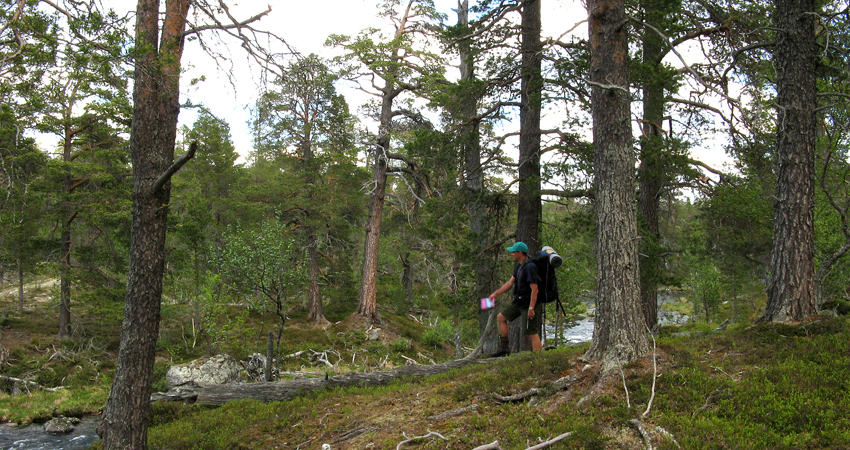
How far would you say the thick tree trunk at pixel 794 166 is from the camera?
6113 mm

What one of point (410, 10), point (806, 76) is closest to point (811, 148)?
point (806, 76)

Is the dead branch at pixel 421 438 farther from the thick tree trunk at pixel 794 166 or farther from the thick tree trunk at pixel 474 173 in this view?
the thick tree trunk at pixel 474 173

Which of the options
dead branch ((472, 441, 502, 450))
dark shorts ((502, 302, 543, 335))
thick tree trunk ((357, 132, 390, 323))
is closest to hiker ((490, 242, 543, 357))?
dark shorts ((502, 302, 543, 335))

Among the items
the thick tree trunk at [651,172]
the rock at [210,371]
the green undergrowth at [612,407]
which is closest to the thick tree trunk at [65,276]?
the rock at [210,371]

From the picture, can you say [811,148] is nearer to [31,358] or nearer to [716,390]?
[716,390]

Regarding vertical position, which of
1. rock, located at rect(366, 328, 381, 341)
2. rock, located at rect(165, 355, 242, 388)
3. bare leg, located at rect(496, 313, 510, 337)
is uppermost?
bare leg, located at rect(496, 313, 510, 337)

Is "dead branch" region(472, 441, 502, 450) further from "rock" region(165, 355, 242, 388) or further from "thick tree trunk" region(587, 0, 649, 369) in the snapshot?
→ "rock" region(165, 355, 242, 388)

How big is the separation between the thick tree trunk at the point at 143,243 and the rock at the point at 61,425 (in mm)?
6747

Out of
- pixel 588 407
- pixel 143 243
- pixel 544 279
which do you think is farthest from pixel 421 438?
pixel 143 243

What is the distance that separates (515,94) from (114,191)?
1518cm

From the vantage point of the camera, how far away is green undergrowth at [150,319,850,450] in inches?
167

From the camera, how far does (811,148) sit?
6375 mm

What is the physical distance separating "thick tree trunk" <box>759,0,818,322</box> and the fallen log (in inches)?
178

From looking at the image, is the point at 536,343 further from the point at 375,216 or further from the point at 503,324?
the point at 375,216
